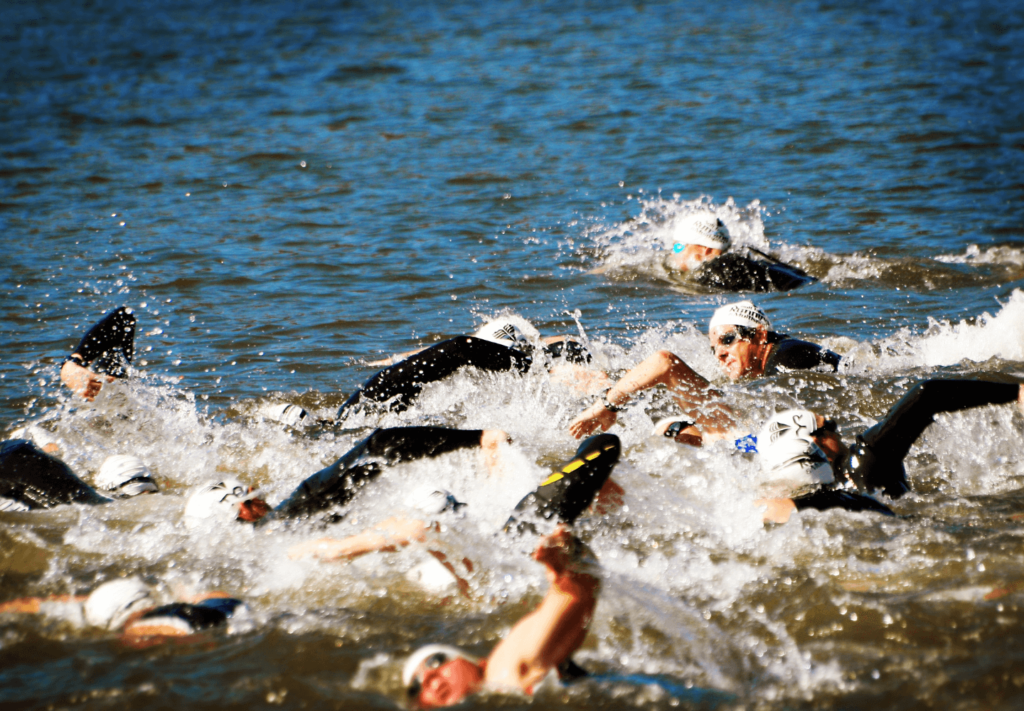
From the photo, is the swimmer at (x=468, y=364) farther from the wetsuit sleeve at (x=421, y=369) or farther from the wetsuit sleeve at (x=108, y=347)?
the wetsuit sleeve at (x=108, y=347)

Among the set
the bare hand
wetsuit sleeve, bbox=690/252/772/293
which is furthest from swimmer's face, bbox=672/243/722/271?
the bare hand

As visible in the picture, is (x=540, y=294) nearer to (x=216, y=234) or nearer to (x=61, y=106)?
(x=216, y=234)

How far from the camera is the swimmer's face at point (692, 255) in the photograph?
12664 mm

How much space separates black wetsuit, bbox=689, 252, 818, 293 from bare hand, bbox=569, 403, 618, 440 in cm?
513

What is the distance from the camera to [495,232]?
49.9 feet

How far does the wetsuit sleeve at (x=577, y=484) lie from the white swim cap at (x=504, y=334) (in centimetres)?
359

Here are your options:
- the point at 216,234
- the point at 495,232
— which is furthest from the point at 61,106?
the point at 495,232

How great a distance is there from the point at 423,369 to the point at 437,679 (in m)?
4.08

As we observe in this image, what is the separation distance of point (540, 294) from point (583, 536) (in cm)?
632

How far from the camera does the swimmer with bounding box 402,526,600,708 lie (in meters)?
4.73

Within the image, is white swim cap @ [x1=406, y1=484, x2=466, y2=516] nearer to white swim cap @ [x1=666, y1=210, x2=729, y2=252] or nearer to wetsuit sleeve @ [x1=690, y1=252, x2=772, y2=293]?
wetsuit sleeve @ [x1=690, y1=252, x2=772, y2=293]

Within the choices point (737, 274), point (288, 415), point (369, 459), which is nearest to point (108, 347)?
point (288, 415)

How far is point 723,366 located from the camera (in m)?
8.95

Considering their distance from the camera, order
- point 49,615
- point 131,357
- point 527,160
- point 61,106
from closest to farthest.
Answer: point 49,615, point 131,357, point 527,160, point 61,106
